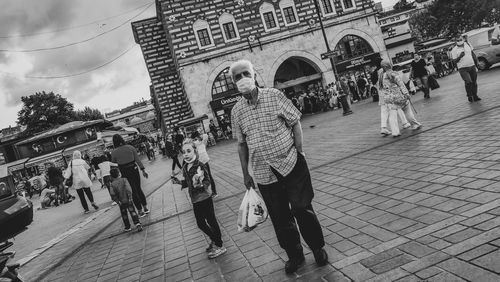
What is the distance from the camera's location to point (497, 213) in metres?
3.55

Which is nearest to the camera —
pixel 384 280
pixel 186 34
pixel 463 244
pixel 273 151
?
pixel 384 280

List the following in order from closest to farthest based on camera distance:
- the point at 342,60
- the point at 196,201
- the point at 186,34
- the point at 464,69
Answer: the point at 196,201 < the point at 464,69 < the point at 186,34 < the point at 342,60

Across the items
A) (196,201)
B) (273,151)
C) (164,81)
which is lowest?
(196,201)

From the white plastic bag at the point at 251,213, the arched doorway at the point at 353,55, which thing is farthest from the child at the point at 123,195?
the arched doorway at the point at 353,55

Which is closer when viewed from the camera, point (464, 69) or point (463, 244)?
point (463, 244)

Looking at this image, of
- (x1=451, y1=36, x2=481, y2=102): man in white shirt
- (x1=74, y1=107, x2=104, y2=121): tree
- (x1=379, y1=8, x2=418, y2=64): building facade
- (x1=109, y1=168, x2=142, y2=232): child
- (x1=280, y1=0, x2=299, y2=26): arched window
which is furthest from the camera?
(x1=74, y1=107, x2=104, y2=121): tree

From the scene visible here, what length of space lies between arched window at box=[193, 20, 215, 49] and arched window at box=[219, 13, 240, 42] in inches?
41.9

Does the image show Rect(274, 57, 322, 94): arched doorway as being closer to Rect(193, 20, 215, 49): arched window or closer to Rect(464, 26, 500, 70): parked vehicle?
Rect(193, 20, 215, 49): arched window

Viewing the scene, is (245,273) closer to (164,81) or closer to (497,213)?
(497,213)

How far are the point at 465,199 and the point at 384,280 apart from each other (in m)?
1.78

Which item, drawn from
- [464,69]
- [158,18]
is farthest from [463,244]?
[158,18]

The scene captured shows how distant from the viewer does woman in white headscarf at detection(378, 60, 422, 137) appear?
9.02m

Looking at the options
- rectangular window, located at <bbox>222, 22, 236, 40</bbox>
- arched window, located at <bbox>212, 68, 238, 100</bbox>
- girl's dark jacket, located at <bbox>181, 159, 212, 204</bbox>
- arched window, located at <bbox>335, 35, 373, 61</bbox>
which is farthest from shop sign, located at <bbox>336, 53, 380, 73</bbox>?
girl's dark jacket, located at <bbox>181, 159, 212, 204</bbox>

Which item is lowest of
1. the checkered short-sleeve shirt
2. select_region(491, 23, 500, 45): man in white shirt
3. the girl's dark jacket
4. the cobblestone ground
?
the cobblestone ground
